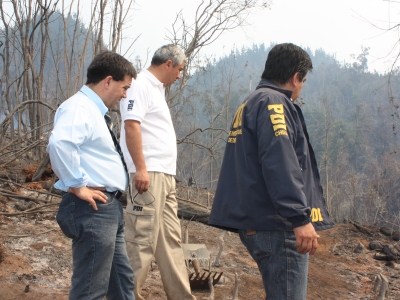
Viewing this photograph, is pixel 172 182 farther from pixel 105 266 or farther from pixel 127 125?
pixel 105 266

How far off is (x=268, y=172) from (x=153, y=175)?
1.29m

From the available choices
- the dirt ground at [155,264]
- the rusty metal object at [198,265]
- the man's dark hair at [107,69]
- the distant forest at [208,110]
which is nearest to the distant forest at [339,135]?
the distant forest at [208,110]

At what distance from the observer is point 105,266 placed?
2338mm

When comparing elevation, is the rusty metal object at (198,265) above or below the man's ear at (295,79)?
below

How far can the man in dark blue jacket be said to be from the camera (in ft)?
6.97

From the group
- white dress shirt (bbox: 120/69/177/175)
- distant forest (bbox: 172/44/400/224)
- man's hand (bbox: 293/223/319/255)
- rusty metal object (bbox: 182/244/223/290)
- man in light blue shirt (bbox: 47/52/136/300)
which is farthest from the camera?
distant forest (bbox: 172/44/400/224)

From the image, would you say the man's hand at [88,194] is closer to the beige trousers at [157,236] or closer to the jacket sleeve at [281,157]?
the jacket sleeve at [281,157]

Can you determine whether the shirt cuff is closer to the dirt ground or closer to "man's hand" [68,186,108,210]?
"man's hand" [68,186,108,210]

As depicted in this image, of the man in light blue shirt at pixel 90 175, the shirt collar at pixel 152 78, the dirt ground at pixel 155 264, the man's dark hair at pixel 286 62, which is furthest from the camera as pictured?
the dirt ground at pixel 155 264

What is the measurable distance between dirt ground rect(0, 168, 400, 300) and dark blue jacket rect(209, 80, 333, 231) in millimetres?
2069

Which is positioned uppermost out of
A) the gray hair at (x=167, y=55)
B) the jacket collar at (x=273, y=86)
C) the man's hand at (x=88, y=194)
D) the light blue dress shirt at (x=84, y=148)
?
the gray hair at (x=167, y=55)

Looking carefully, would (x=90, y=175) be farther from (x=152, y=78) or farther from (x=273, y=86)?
(x=152, y=78)

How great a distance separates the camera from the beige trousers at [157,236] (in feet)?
10.6

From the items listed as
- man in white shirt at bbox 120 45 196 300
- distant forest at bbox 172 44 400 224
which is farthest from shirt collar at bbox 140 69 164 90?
distant forest at bbox 172 44 400 224
